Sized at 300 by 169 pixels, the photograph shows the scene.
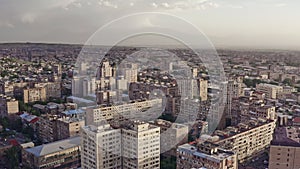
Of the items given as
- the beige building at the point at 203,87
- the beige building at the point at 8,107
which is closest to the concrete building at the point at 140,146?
the beige building at the point at 203,87

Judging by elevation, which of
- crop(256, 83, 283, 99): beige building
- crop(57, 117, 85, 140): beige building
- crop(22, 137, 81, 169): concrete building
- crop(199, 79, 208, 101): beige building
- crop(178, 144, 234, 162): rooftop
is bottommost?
crop(22, 137, 81, 169): concrete building

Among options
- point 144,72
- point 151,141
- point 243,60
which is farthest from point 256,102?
point 243,60

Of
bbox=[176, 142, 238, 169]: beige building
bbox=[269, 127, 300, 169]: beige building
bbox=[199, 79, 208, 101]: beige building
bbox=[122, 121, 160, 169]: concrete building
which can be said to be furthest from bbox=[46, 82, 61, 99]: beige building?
bbox=[269, 127, 300, 169]: beige building

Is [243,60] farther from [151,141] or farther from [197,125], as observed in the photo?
[151,141]

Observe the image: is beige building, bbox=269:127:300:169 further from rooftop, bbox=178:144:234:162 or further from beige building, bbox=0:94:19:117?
beige building, bbox=0:94:19:117

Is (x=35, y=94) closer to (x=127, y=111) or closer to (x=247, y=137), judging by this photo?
(x=127, y=111)

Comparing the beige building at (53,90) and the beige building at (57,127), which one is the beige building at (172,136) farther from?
the beige building at (53,90)
